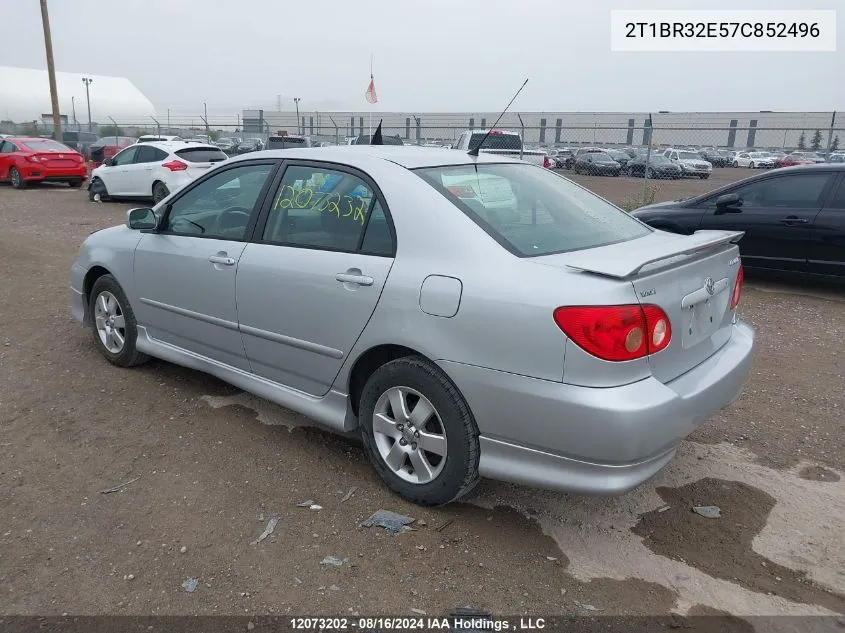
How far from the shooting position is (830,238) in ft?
23.2

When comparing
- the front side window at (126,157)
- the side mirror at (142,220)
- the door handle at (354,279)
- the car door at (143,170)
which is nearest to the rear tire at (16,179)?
the front side window at (126,157)

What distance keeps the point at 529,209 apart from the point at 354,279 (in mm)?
942

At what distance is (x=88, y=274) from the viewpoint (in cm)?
500

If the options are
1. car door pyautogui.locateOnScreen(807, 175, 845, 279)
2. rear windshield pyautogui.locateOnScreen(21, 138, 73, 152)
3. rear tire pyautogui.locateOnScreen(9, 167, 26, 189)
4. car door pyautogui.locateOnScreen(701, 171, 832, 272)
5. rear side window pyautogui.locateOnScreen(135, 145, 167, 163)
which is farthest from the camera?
rear windshield pyautogui.locateOnScreen(21, 138, 73, 152)

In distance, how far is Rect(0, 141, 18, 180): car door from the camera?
1879 cm

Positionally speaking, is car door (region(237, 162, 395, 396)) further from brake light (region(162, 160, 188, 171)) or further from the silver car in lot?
brake light (region(162, 160, 188, 171))

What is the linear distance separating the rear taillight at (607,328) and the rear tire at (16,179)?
19.9 m

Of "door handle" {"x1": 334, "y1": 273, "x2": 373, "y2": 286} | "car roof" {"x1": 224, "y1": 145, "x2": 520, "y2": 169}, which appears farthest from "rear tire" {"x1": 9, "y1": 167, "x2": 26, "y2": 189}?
"door handle" {"x1": 334, "y1": 273, "x2": 373, "y2": 286}

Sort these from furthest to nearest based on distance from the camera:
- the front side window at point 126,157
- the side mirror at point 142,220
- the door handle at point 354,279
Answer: the front side window at point 126,157 → the side mirror at point 142,220 → the door handle at point 354,279

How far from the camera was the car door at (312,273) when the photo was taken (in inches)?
128

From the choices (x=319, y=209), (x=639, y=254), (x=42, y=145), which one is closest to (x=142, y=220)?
(x=319, y=209)

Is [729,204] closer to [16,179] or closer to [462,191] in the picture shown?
[462,191]

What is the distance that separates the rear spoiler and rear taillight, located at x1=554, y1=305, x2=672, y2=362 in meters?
0.15

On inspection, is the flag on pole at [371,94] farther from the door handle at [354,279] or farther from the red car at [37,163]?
the red car at [37,163]
